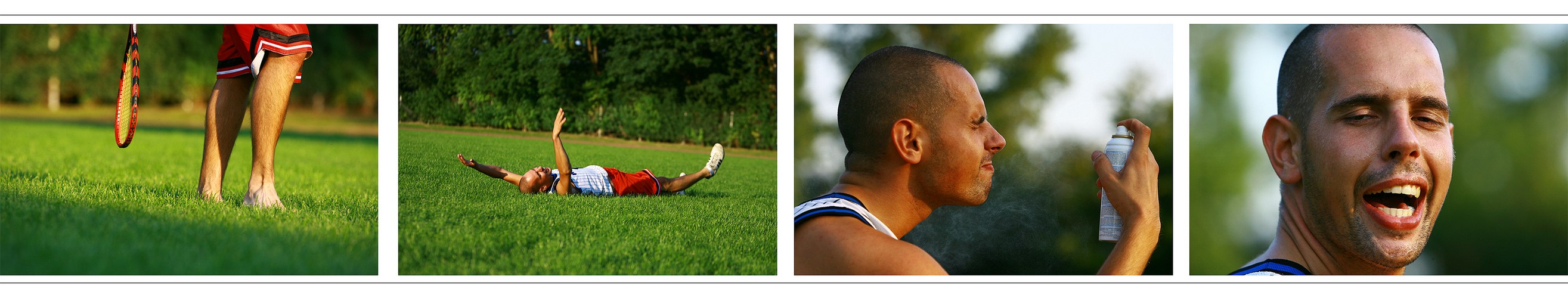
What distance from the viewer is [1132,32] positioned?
13.9 feet

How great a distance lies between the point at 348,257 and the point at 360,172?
4.95 metres

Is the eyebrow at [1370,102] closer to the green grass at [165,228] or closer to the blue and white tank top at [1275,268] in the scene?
the blue and white tank top at [1275,268]

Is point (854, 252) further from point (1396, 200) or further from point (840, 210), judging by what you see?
point (1396, 200)

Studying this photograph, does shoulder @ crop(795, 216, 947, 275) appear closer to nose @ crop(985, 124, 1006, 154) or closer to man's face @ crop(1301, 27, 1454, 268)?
nose @ crop(985, 124, 1006, 154)

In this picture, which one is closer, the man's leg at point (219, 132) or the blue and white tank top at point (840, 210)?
the blue and white tank top at point (840, 210)

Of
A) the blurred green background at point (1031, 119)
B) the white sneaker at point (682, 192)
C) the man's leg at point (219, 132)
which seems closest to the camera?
the blurred green background at point (1031, 119)

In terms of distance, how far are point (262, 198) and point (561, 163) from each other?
52.1 inches

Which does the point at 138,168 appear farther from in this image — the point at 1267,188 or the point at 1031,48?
the point at 1267,188

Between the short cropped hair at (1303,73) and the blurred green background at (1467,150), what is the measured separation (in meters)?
0.05

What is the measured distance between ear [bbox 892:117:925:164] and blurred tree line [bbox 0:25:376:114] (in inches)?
513

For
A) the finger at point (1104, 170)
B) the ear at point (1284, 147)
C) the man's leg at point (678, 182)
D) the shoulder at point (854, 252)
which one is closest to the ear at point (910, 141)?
the shoulder at point (854, 252)

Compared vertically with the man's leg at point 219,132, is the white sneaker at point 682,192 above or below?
below

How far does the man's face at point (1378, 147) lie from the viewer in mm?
3992

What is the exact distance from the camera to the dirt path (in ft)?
13.7
